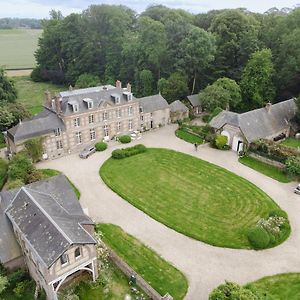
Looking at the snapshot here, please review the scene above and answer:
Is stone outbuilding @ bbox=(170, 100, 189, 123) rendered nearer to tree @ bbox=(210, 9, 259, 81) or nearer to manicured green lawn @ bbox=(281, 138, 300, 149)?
tree @ bbox=(210, 9, 259, 81)

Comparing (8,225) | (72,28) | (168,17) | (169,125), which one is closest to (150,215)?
(8,225)

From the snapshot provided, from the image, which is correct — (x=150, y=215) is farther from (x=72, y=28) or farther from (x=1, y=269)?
(x=72, y=28)

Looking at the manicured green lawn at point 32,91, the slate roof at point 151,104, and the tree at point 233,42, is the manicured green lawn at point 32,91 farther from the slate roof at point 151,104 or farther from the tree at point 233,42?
the tree at point 233,42

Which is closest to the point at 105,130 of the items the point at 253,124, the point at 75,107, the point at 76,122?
the point at 76,122

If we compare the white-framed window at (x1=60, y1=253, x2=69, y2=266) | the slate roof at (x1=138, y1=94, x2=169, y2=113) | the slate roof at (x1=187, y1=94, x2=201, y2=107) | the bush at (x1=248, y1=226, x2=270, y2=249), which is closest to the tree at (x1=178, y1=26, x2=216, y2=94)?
the slate roof at (x1=187, y1=94, x2=201, y2=107)

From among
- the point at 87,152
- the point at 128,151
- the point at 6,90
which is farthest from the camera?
the point at 6,90

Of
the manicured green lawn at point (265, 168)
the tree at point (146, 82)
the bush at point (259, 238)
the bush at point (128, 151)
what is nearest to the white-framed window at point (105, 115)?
the bush at point (128, 151)

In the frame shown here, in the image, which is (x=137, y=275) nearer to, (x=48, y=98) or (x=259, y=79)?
(x=48, y=98)
